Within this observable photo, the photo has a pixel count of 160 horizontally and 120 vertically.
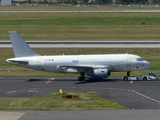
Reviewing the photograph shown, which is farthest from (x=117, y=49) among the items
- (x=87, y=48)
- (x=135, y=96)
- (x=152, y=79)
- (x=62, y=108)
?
(x=62, y=108)

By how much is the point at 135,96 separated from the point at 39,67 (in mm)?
18117

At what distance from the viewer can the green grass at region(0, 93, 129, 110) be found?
1375 inches

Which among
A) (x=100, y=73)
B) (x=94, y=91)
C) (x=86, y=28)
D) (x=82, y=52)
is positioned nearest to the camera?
(x=94, y=91)

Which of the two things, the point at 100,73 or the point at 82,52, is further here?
the point at 82,52

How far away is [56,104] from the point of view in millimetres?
36438

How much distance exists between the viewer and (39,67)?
5500 cm

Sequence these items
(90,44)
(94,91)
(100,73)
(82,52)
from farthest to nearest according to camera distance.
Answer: (90,44) → (82,52) → (100,73) → (94,91)

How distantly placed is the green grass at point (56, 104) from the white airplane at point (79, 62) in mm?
13510

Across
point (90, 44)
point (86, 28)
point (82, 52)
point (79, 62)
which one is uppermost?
point (79, 62)

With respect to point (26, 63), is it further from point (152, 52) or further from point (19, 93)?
point (152, 52)

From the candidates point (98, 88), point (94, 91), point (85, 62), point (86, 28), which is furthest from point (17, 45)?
point (86, 28)

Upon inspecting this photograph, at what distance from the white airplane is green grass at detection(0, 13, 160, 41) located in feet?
141

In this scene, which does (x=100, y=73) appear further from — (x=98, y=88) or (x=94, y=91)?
(x=94, y=91)

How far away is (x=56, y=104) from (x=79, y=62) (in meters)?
18.6
